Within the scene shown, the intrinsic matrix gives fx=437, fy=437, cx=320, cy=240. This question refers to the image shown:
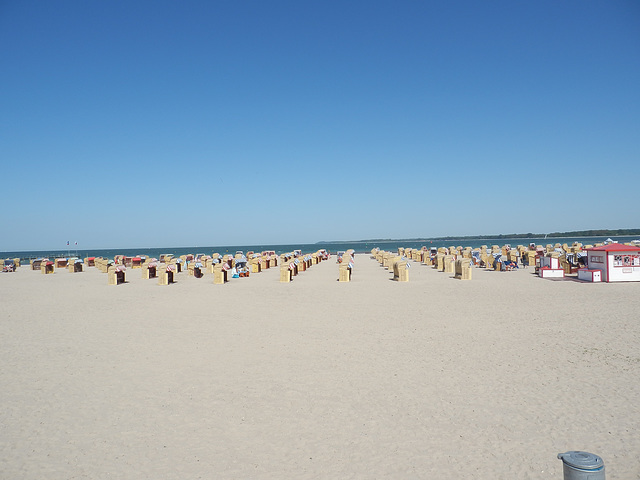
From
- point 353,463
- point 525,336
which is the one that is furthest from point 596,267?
point 353,463

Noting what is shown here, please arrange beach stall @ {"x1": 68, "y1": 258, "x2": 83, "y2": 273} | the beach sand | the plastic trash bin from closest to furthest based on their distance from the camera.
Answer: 1. the plastic trash bin
2. the beach sand
3. beach stall @ {"x1": 68, "y1": 258, "x2": 83, "y2": 273}

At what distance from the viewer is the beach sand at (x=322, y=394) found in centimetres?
363

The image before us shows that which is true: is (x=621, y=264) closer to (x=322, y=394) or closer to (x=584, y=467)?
(x=322, y=394)

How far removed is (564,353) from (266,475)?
515 centimetres

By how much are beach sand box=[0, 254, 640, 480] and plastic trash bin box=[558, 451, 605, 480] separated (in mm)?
986

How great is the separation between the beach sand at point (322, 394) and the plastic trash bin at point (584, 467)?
0.99 meters

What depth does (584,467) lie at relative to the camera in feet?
7.95

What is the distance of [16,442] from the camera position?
4027 millimetres

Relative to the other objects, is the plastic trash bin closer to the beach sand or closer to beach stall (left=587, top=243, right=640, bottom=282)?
the beach sand

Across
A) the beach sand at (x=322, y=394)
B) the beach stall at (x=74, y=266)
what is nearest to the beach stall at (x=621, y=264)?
the beach sand at (x=322, y=394)

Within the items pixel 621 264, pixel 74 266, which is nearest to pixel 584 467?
pixel 621 264

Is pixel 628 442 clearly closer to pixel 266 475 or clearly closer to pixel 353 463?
pixel 353 463

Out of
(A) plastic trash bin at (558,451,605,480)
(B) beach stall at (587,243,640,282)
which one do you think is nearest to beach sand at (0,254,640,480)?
(A) plastic trash bin at (558,451,605,480)

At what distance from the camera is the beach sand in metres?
3.63
